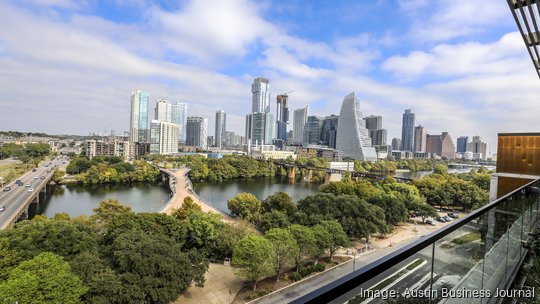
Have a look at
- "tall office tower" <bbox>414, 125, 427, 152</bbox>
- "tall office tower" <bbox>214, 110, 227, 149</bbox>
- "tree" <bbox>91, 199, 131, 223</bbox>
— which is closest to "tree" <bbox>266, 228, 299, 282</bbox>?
"tree" <bbox>91, 199, 131, 223</bbox>

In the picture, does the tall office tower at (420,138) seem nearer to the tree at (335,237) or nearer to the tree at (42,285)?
the tree at (335,237)

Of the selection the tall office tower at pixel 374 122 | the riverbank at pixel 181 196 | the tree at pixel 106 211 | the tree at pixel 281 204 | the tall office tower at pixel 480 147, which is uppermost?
the tall office tower at pixel 374 122

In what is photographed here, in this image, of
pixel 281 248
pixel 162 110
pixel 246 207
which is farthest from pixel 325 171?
pixel 162 110

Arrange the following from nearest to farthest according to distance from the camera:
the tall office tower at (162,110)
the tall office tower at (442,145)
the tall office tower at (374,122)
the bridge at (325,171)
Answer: the bridge at (325,171) < the tall office tower at (162,110) < the tall office tower at (374,122) < the tall office tower at (442,145)

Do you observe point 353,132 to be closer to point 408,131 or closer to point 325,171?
point 325,171

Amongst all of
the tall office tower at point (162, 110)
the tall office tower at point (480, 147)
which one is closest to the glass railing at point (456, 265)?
the tall office tower at point (162, 110)
